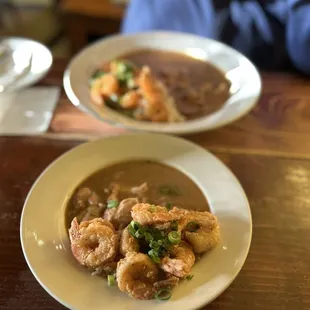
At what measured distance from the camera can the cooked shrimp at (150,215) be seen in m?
1.04

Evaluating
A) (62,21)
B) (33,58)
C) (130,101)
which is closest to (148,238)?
(130,101)

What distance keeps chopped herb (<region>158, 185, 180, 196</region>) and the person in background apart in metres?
1.09

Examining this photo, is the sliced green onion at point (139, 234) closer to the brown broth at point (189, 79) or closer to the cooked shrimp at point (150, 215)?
the cooked shrimp at point (150, 215)

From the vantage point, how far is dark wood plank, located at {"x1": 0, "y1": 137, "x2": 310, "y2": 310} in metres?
1.07

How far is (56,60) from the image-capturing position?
6.37 ft

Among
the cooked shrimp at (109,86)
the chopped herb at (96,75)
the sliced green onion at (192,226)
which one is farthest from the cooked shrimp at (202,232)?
the chopped herb at (96,75)

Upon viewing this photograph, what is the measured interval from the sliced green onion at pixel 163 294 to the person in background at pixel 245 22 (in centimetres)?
144

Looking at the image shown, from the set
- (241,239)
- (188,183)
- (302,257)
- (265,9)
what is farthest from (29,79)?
(265,9)

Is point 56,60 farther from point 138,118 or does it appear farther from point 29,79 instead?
point 138,118

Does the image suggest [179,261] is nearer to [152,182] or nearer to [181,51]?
[152,182]

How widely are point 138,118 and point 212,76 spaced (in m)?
0.48

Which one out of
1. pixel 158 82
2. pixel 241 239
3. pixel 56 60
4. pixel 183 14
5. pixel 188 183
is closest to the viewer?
pixel 241 239

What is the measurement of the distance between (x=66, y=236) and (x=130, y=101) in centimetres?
62

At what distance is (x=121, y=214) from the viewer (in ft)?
3.77
